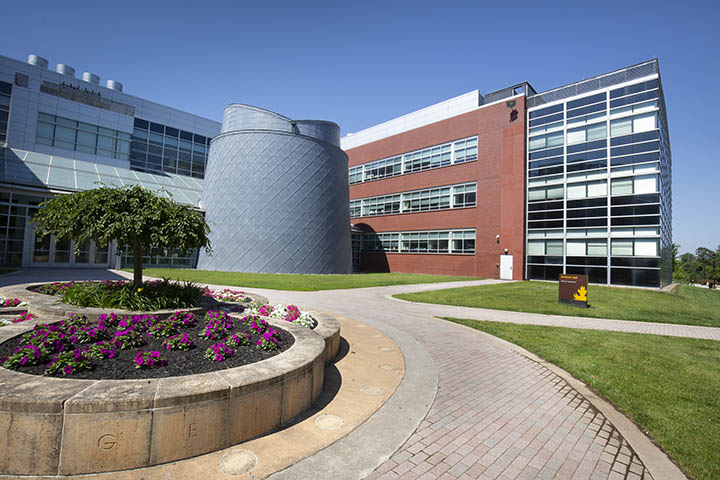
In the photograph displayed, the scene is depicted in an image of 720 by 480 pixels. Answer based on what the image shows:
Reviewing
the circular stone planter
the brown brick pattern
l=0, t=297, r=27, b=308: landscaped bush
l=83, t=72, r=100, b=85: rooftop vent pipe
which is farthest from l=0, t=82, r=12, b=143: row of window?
the brown brick pattern

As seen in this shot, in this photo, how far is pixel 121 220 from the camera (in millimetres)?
7168

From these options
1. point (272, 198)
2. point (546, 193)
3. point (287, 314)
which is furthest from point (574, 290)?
point (272, 198)

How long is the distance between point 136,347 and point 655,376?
27.8 feet

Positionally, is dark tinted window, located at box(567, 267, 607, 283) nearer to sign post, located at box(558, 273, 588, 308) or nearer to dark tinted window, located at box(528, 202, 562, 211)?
dark tinted window, located at box(528, 202, 562, 211)

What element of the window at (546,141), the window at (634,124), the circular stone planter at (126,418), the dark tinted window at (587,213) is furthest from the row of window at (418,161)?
the circular stone planter at (126,418)

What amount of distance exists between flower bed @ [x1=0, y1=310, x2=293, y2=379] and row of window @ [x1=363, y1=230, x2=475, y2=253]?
29.0 meters

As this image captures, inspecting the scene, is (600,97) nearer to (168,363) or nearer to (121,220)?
(121,220)

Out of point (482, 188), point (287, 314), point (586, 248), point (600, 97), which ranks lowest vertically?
point (287, 314)

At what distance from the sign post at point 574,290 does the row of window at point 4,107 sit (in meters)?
48.4

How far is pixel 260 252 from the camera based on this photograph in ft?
98.6

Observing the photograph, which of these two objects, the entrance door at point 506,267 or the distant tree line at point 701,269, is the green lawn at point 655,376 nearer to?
the entrance door at point 506,267

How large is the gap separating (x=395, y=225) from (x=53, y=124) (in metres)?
38.0

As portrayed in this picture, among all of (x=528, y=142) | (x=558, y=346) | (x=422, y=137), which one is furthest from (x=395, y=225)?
(x=558, y=346)

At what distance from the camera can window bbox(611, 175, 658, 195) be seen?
23594 millimetres
